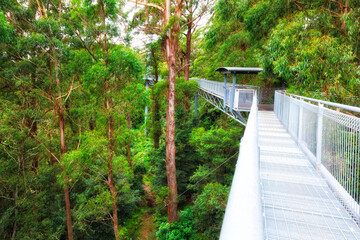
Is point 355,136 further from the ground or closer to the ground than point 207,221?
further from the ground

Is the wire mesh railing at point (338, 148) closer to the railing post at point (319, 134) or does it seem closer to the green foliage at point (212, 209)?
the railing post at point (319, 134)

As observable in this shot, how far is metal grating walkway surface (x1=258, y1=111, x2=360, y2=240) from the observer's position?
→ 2087 mm

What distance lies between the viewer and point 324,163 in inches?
133

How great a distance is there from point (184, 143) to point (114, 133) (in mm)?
8934

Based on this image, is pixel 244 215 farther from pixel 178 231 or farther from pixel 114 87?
pixel 178 231

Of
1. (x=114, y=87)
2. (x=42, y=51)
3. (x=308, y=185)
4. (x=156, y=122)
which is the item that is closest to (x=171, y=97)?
(x=114, y=87)

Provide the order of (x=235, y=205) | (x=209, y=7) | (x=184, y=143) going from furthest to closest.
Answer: (x=184, y=143) → (x=209, y=7) → (x=235, y=205)

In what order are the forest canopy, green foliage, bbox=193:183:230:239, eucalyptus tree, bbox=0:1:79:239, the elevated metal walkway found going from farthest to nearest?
eucalyptus tree, bbox=0:1:79:239, green foliage, bbox=193:183:230:239, the forest canopy, the elevated metal walkway

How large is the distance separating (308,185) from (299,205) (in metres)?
0.68

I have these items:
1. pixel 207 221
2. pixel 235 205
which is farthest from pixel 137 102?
pixel 235 205

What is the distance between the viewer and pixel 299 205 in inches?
100

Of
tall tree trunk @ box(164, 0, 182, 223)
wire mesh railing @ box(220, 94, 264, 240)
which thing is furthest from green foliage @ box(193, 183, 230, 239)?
wire mesh railing @ box(220, 94, 264, 240)

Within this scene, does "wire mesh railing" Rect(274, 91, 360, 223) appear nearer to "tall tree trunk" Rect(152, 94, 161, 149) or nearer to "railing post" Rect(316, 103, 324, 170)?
"railing post" Rect(316, 103, 324, 170)

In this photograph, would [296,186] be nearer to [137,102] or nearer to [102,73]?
[137,102]
